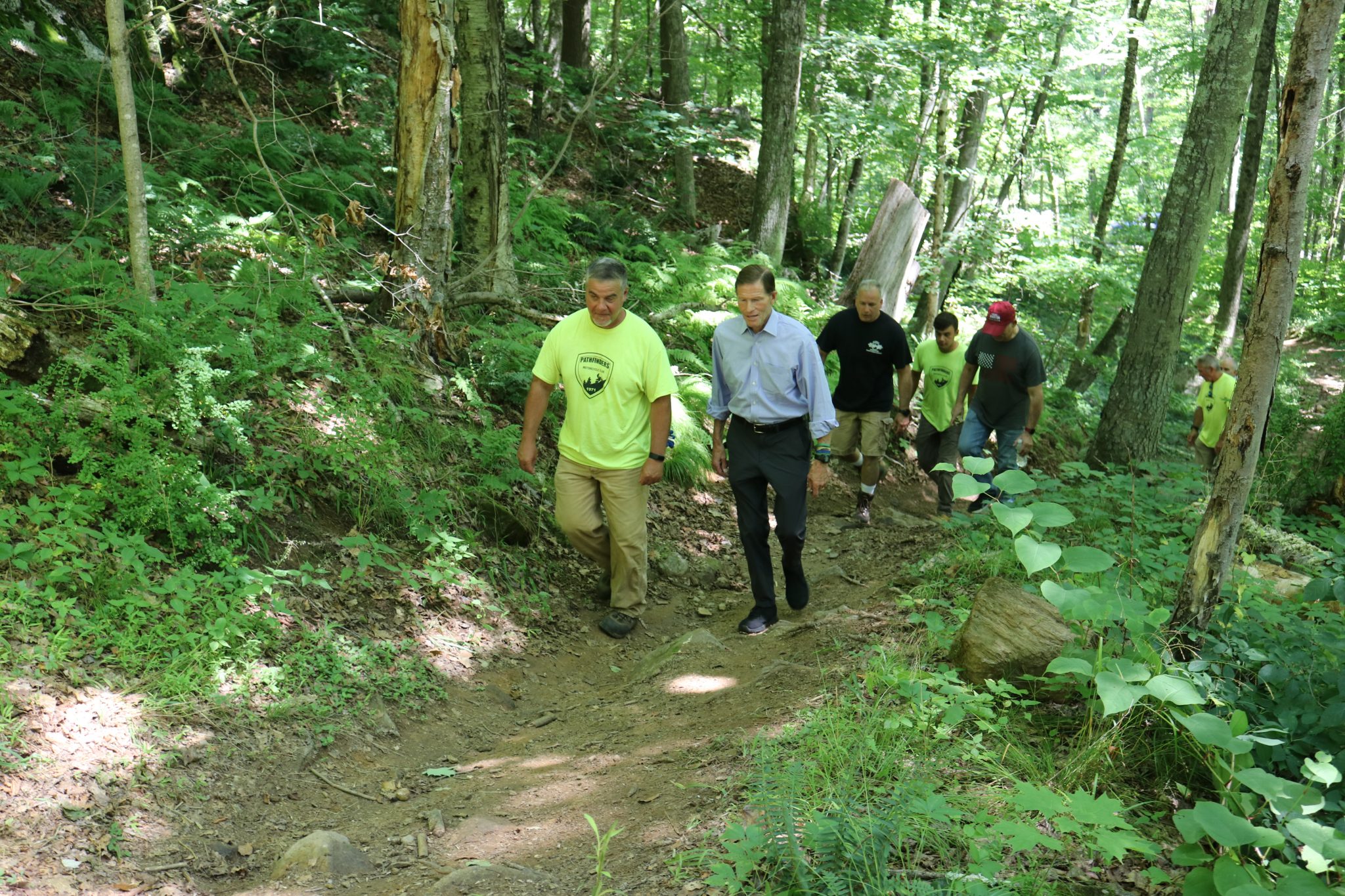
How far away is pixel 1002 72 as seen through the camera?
1230cm

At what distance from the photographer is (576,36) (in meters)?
19.1

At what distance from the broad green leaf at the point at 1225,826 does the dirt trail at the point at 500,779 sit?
1.61 meters

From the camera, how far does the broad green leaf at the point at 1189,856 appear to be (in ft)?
8.96

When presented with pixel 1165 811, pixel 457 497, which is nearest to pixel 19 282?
pixel 457 497

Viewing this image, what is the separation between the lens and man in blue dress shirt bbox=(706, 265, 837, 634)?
18.7ft

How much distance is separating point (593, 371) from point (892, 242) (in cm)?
820

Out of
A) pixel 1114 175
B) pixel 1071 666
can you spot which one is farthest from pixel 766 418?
pixel 1114 175

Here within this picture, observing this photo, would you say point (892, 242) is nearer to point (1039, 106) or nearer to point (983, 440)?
point (983, 440)

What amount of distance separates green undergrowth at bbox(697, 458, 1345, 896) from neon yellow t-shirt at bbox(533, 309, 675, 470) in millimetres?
2253

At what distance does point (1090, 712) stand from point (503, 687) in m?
3.36

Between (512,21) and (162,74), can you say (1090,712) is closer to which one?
(162,74)

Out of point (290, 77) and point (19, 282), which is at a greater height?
point (290, 77)

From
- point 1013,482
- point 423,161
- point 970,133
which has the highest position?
point 970,133

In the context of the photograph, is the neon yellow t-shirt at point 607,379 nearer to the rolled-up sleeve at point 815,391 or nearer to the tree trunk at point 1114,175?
the rolled-up sleeve at point 815,391
